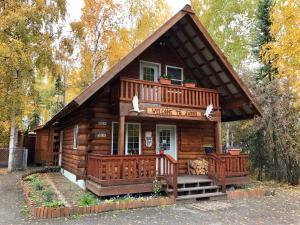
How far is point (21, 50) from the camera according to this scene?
1631 cm

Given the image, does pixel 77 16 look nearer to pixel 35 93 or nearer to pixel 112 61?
pixel 112 61

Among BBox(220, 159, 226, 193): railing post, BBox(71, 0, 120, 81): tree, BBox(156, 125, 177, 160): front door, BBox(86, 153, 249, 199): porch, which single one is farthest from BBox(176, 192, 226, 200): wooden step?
BBox(71, 0, 120, 81): tree

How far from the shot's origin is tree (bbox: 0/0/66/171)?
16312 mm

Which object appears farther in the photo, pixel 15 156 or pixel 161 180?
pixel 15 156

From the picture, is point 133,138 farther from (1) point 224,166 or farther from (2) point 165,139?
(1) point 224,166

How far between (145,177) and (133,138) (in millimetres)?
2664

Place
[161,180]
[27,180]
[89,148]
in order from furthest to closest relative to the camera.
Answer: [27,180] → [89,148] → [161,180]

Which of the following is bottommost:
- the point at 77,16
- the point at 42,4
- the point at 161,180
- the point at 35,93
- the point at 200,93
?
the point at 161,180

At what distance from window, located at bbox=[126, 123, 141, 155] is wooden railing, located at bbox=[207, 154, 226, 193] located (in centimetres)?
322

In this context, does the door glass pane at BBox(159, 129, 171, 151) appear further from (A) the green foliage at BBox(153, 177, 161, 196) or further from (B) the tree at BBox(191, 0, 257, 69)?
(B) the tree at BBox(191, 0, 257, 69)

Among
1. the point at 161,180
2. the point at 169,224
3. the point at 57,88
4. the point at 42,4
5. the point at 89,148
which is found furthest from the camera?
the point at 57,88

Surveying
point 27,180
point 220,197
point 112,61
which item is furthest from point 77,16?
point 220,197

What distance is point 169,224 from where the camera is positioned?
716 centimetres

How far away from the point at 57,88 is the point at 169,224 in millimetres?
27178
